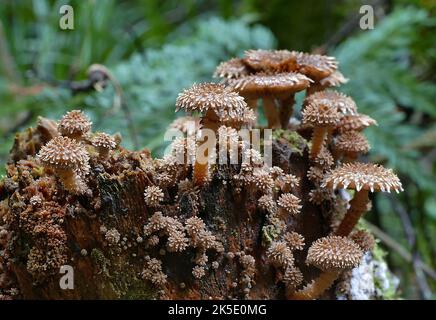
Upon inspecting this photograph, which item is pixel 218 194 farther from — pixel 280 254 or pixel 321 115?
pixel 321 115

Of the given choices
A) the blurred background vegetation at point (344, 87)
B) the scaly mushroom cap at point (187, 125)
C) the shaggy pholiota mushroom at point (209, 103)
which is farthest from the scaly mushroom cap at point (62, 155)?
the blurred background vegetation at point (344, 87)

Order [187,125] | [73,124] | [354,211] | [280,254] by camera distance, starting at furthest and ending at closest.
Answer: [187,125], [354,211], [280,254], [73,124]

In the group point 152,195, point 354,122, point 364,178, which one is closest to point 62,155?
point 152,195

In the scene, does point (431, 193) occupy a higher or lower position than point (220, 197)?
lower

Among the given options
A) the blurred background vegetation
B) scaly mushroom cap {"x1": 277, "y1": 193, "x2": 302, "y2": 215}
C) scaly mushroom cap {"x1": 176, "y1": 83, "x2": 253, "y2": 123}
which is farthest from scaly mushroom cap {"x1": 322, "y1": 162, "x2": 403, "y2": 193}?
the blurred background vegetation

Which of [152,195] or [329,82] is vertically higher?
[329,82]
